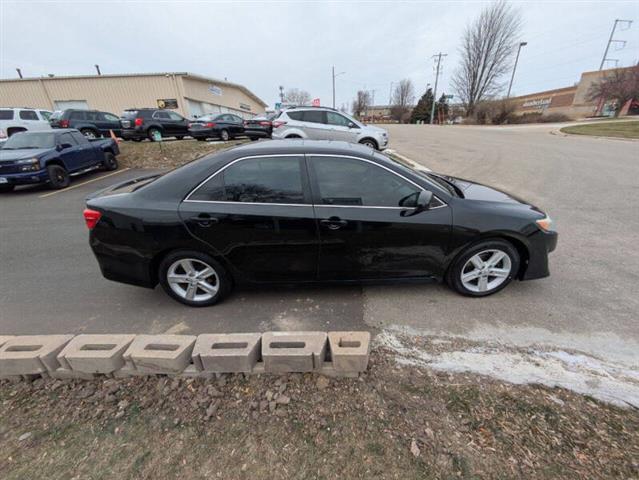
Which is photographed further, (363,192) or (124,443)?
(363,192)

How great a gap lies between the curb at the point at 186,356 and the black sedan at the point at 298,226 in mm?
781

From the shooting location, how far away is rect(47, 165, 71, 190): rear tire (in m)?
7.77

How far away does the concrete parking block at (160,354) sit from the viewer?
6.77ft

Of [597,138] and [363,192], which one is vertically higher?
[363,192]

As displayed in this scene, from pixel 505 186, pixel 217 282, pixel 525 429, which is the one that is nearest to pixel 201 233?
pixel 217 282

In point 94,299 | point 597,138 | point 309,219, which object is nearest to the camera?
point 309,219

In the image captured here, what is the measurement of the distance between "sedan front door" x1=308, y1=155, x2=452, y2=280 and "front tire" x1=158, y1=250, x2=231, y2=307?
1.03 m

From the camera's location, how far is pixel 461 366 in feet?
7.17

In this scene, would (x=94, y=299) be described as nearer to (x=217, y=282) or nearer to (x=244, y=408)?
(x=217, y=282)

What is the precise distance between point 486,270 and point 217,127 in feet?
48.2

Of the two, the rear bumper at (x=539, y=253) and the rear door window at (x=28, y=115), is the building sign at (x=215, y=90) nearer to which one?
the rear door window at (x=28, y=115)

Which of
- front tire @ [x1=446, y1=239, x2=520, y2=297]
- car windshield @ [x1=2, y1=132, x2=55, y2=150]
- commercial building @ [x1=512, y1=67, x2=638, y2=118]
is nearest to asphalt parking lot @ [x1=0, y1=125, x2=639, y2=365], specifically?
front tire @ [x1=446, y1=239, x2=520, y2=297]

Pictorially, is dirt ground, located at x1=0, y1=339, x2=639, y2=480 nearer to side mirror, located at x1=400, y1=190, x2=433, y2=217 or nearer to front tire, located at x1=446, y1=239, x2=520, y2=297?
front tire, located at x1=446, y1=239, x2=520, y2=297

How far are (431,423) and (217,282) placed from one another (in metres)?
2.19
